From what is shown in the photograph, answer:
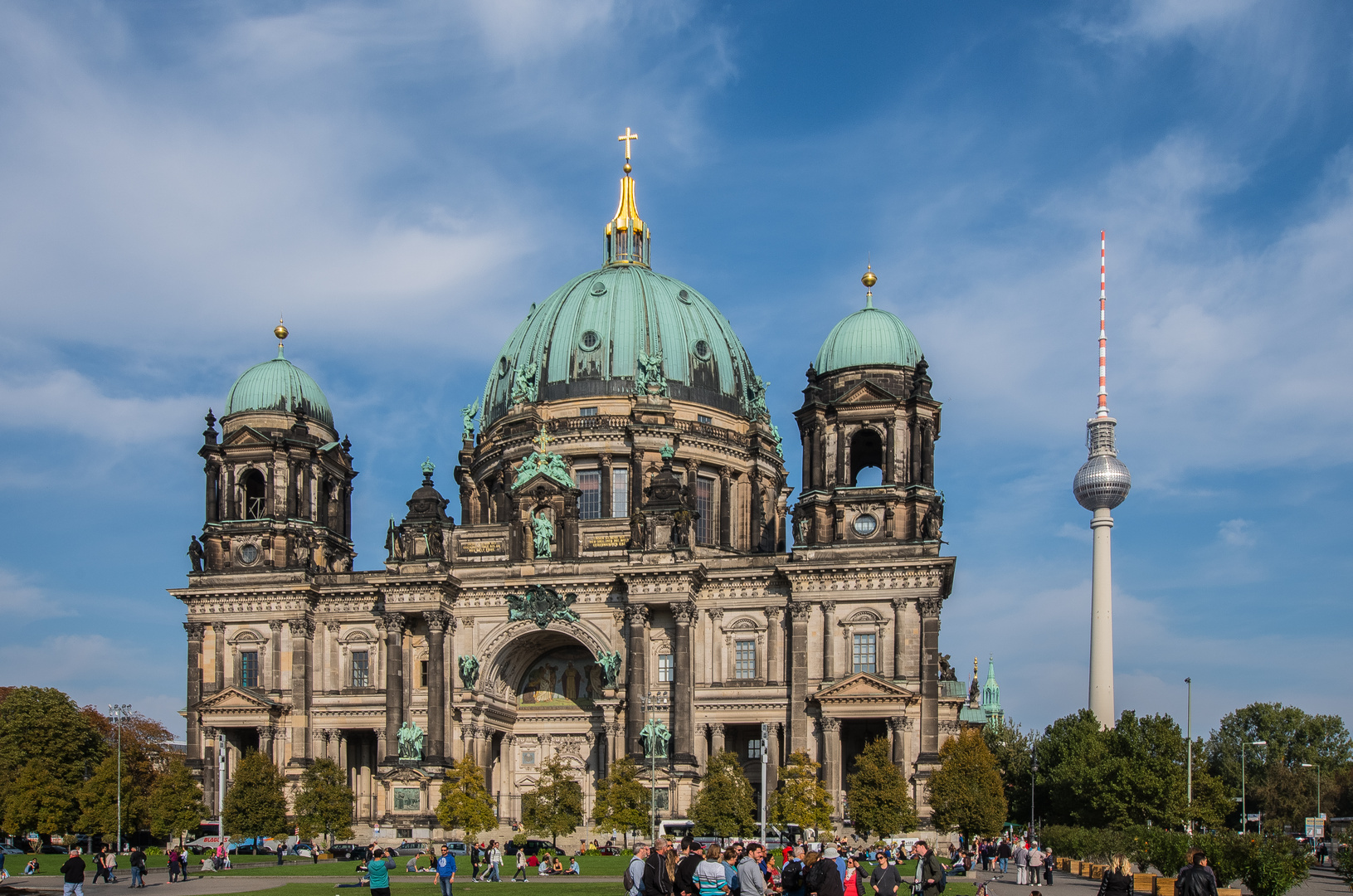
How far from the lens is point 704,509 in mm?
94188

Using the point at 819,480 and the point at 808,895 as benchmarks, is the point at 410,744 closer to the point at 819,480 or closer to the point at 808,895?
the point at 819,480

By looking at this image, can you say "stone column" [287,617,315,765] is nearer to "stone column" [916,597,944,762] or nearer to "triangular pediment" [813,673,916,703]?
"triangular pediment" [813,673,916,703]

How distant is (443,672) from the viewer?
273 feet

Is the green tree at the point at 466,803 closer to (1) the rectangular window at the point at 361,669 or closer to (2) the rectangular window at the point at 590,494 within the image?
(1) the rectangular window at the point at 361,669

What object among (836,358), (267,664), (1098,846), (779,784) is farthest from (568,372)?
(1098,846)

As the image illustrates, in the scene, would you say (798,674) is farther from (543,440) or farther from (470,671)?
(543,440)

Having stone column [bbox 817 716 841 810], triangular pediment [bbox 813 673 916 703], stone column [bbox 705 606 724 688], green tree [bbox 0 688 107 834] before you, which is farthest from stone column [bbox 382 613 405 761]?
stone column [bbox 817 716 841 810]

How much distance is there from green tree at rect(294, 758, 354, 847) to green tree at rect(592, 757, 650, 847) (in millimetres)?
14817

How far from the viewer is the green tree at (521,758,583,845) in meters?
73.6

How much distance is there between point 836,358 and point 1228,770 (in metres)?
67.1

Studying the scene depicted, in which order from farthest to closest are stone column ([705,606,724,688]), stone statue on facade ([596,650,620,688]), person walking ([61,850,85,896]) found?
stone statue on facade ([596,650,620,688]) < stone column ([705,606,724,688]) < person walking ([61,850,85,896])

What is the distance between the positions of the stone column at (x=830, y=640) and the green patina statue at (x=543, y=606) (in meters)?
14.5

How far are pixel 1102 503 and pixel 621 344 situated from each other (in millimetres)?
65668

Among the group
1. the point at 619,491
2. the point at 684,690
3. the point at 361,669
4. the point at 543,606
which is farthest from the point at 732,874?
the point at 619,491
